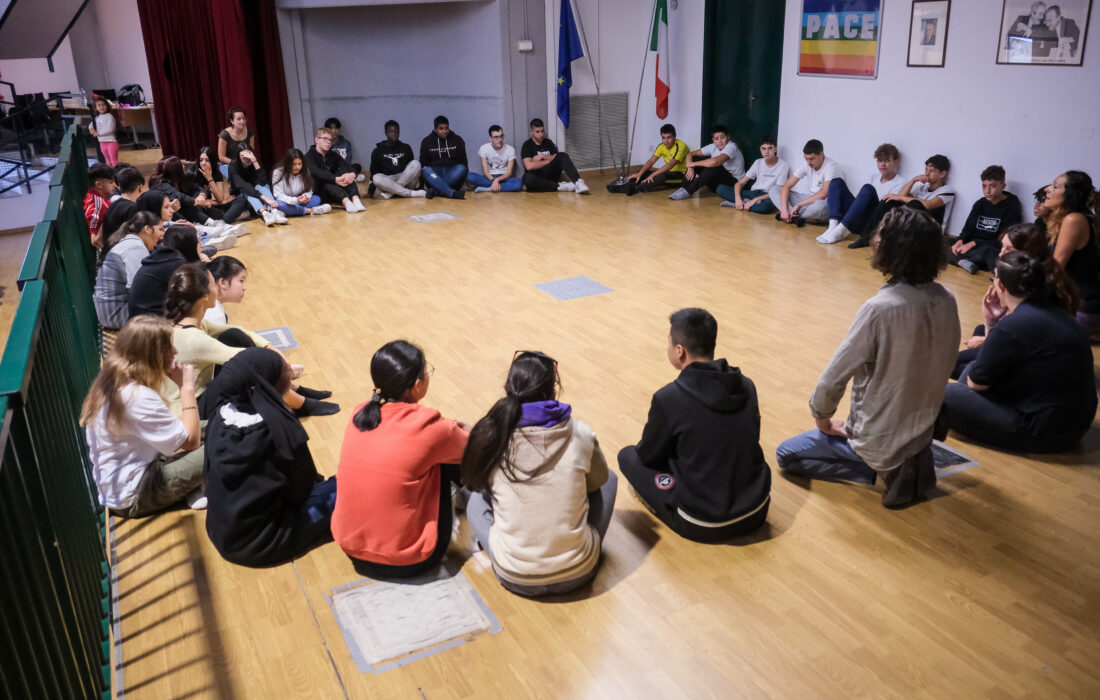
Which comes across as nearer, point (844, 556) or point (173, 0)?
point (844, 556)

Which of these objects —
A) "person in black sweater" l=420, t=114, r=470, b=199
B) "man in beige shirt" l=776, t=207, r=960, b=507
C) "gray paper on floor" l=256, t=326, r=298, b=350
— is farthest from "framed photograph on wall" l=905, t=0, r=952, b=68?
"gray paper on floor" l=256, t=326, r=298, b=350

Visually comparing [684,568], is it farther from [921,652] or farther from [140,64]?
[140,64]

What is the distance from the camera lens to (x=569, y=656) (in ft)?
9.01

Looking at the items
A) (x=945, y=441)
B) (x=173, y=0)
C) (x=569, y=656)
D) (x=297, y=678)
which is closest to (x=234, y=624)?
(x=297, y=678)

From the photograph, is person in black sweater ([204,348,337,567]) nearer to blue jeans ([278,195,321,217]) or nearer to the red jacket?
the red jacket

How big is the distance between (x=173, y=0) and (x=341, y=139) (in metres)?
2.91

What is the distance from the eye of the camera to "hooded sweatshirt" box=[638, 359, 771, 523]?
10.1ft

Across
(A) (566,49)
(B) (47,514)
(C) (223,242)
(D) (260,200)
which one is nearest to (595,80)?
(A) (566,49)

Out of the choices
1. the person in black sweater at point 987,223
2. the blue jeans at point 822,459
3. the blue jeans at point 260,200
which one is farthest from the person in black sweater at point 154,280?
the person in black sweater at point 987,223

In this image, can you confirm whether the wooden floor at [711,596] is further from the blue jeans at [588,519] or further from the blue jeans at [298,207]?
the blue jeans at [298,207]

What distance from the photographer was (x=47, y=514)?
2.27 meters

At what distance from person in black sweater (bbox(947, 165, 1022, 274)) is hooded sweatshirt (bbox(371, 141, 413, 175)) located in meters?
6.54

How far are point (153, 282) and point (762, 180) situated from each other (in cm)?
670

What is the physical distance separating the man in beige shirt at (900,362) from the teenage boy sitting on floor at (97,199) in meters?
5.80
